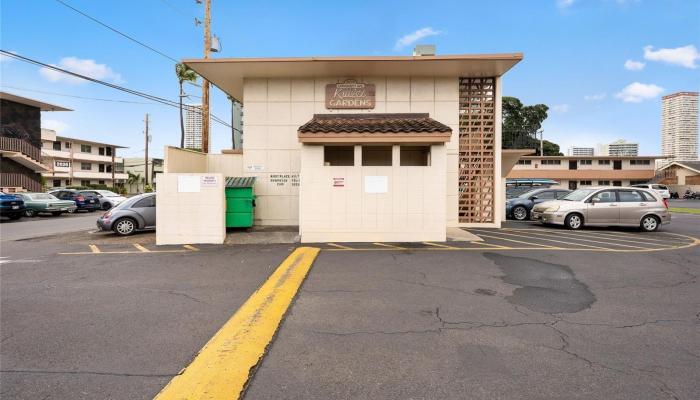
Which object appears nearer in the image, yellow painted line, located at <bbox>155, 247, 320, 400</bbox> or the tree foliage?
yellow painted line, located at <bbox>155, 247, 320, 400</bbox>

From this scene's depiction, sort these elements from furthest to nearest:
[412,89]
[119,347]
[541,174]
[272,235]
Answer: [541,174] → [412,89] → [272,235] → [119,347]

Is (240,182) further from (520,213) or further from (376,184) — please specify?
(520,213)

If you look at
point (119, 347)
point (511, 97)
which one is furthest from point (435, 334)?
point (511, 97)

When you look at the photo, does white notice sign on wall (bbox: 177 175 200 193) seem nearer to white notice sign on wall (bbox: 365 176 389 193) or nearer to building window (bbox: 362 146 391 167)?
white notice sign on wall (bbox: 365 176 389 193)

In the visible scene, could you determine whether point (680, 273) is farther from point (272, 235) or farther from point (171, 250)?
point (171, 250)

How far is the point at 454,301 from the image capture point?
193 inches

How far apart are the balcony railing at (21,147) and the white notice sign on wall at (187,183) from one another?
100.0 ft

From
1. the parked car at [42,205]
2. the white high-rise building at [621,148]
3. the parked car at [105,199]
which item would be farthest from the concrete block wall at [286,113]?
the white high-rise building at [621,148]

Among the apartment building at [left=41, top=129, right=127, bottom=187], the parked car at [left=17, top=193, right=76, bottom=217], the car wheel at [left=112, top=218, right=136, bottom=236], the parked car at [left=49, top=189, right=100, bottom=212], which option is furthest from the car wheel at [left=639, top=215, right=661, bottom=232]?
the apartment building at [left=41, top=129, right=127, bottom=187]

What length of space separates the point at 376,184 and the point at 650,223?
989 centimetres

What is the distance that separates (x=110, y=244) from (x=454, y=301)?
376 inches

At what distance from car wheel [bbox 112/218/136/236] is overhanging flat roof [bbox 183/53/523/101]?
5.41 metres

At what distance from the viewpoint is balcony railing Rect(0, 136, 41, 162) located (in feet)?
96.8

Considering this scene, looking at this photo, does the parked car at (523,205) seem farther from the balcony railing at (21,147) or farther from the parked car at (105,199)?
the balcony railing at (21,147)
